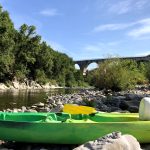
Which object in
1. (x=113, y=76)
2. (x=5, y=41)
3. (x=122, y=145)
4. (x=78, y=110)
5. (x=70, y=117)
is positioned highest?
(x=5, y=41)

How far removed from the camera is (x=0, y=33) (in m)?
53.5

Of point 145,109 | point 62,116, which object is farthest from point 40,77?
point 145,109

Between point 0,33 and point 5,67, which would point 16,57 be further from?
point 0,33

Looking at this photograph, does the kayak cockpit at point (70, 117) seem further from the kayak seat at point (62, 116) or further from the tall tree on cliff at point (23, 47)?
the tall tree on cliff at point (23, 47)

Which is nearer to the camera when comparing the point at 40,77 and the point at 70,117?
the point at 70,117

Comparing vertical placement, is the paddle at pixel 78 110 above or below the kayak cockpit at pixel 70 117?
above

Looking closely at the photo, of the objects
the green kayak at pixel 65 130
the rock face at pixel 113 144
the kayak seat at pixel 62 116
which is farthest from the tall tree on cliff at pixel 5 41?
the rock face at pixel 113 144

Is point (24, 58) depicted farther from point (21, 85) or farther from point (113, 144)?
point (113, 144)

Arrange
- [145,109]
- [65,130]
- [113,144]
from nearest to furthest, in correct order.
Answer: [113,144] < [65,130] < [145,109]

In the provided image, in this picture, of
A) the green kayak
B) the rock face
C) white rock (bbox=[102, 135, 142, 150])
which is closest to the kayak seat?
the green kayak

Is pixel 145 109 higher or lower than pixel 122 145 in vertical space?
higher

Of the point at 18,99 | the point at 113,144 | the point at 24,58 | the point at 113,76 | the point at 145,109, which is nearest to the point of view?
the point at 113,144

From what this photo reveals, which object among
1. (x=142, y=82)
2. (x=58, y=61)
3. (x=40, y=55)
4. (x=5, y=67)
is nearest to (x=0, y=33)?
(x=5, y=67)

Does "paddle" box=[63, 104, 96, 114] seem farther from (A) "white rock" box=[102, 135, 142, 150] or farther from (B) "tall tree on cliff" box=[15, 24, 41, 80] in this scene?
(B) "tall tree on cliff" box=[15, 24, 41, 80]
